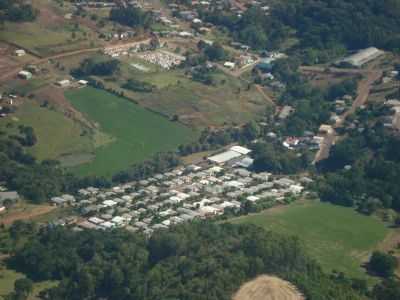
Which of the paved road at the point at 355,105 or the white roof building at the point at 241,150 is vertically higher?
the paved road at the point at 355,105

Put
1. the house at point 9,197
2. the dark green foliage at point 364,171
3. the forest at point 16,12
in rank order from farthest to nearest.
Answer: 1. the forest at point 16,12
2. the dark green foliage at point 364,171
3. the house at point 9,197

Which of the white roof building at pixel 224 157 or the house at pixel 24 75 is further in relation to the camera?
the house at pixel 24 75

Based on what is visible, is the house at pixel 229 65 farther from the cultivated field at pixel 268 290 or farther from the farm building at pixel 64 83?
the cultivated field at pixel 268 290

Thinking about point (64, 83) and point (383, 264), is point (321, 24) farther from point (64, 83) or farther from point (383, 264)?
point (383, 264)

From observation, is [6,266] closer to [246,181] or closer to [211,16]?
[246,181]

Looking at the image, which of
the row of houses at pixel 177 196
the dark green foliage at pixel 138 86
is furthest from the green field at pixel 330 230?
the dark green foliage at pixel 138 86

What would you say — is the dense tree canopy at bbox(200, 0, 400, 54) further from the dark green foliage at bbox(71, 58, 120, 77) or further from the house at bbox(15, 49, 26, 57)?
the house at bbox(15, 49, 26, 57)

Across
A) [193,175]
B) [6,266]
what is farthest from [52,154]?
[6,266]
